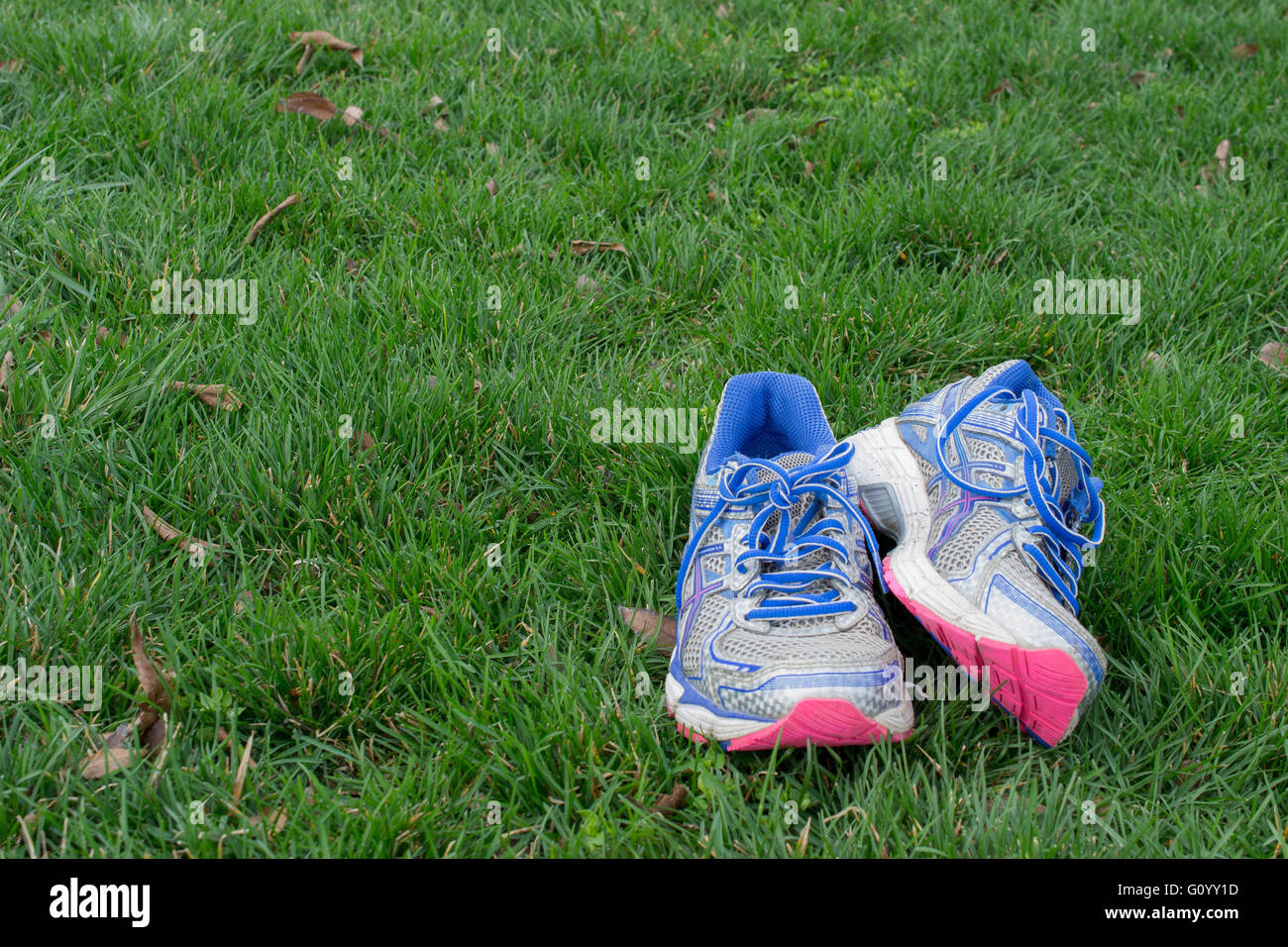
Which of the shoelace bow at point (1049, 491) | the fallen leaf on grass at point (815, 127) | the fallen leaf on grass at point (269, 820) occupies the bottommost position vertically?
the fallen leaf on grass at point (269, 820)

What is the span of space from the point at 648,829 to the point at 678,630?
0.52m

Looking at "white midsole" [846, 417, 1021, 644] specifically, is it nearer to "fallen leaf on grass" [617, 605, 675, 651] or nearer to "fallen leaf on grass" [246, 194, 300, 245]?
"fallen leaf on grass" [617, 605, 675, 651]

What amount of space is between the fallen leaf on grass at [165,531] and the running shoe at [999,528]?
5.78 feet

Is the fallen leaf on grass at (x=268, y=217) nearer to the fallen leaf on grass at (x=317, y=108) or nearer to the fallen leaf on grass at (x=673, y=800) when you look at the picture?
the fallen leaf on grass at (x=317, y=108)

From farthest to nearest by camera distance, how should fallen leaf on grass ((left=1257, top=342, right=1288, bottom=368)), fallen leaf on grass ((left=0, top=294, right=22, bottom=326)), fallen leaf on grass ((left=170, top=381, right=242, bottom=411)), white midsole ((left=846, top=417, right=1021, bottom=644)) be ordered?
fallen leaf on grass ((left=1257, top=342, right=1288, bottom=368)) < fallen leaf on grass ((left=0, top=294, right=22, bottom=326)) < fallen leaf on grass ((left=170, top=381, right=242, bottom=411)) < white midsole ((left=846, top=417, right=1021, bottom=644))

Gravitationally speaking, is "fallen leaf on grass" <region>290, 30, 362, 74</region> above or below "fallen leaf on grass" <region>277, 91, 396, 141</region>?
above

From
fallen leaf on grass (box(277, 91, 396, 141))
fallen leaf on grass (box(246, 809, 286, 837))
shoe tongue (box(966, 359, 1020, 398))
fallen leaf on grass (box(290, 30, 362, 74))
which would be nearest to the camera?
fallen leaf on grass (box(246, 809, 286, 837))

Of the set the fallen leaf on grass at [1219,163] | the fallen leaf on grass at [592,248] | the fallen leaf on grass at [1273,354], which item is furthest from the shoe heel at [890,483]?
the fallen leaf on grass at [1219,163]

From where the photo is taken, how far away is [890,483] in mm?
2643

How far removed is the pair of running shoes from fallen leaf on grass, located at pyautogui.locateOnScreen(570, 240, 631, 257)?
1.21 m

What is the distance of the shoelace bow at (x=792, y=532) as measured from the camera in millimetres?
2246

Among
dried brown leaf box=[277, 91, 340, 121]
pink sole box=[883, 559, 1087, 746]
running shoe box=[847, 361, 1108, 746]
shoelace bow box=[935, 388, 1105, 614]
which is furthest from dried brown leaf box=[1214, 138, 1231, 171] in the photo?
dried brown leaf box=[277, 91, 340, 121]

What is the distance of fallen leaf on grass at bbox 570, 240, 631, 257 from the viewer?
365 centimetres
